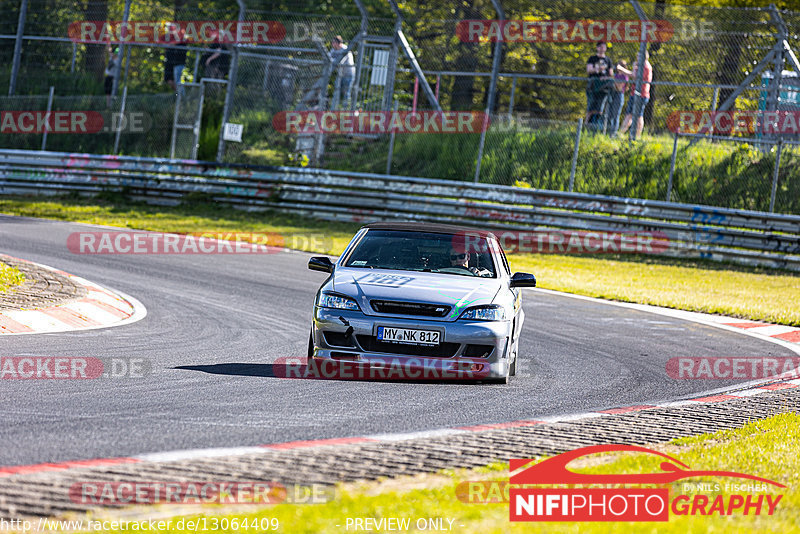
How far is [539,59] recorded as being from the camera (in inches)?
968

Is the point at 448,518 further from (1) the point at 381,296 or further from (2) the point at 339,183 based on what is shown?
(2) the point at 339,183

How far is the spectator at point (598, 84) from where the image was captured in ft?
74.0

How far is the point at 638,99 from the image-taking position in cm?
2264

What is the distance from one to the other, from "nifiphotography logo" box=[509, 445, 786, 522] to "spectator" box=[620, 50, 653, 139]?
18.0 meters

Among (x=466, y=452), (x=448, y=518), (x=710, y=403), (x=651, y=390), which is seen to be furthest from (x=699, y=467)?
(x=651, y=390)

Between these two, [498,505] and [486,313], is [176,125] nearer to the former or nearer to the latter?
[486,313]

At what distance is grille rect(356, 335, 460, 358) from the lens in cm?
842

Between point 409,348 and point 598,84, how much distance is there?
15684 mm

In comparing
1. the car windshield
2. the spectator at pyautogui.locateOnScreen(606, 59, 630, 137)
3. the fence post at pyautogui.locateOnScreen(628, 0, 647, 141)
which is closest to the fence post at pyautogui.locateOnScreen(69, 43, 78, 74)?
the spectator at pyautogui.locateOnScreen(606, 59, 630, 137)

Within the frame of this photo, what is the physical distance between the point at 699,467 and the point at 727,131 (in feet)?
61.0

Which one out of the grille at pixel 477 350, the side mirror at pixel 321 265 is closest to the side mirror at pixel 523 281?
the grille at pixel 477 350

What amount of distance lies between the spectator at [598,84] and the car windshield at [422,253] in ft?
45.0

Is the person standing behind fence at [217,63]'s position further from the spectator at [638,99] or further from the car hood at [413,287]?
the car hood at [413,287]

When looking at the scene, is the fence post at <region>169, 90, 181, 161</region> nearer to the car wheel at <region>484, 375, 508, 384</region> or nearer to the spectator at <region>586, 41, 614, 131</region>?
the spectator at <region>586, 41, 614, 131</region>
